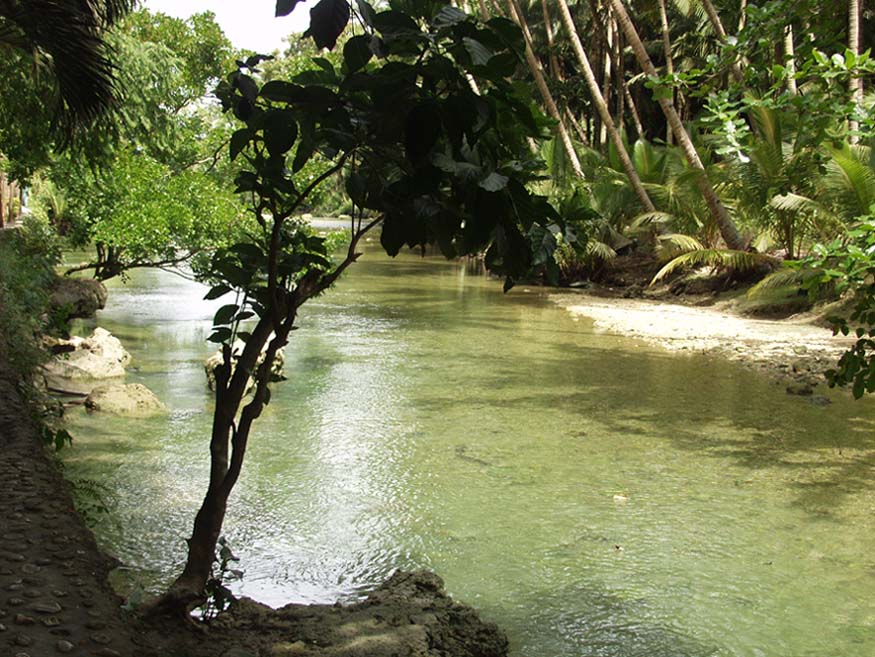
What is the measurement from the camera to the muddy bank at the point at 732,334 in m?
10.5

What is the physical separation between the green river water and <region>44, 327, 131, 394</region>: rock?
0.30m

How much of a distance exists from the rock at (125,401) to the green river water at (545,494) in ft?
0.70

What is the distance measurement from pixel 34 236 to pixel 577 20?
24.6 m

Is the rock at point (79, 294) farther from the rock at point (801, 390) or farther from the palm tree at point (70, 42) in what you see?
the rock at point (801, 390)

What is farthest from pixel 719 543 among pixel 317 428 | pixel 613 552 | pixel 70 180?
pixel 70 180

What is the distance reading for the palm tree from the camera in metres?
5.46

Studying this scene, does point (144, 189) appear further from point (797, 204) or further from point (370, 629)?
point (797, 204)

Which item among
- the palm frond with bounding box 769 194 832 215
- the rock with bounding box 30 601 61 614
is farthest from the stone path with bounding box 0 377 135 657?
the palm frond with bounding box 769 194 832 215

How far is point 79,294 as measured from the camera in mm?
11820

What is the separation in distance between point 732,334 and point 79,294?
29.5 ft

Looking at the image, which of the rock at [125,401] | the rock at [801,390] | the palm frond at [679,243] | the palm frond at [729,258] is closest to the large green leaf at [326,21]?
the rock at [125,401]

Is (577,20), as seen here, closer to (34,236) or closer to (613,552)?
(34,236)

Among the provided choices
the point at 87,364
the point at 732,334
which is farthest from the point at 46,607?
the point at 732,334

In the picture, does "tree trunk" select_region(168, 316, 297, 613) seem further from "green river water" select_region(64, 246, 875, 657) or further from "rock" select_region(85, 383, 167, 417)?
"rock" select_region(85, 383, 167, 417)
